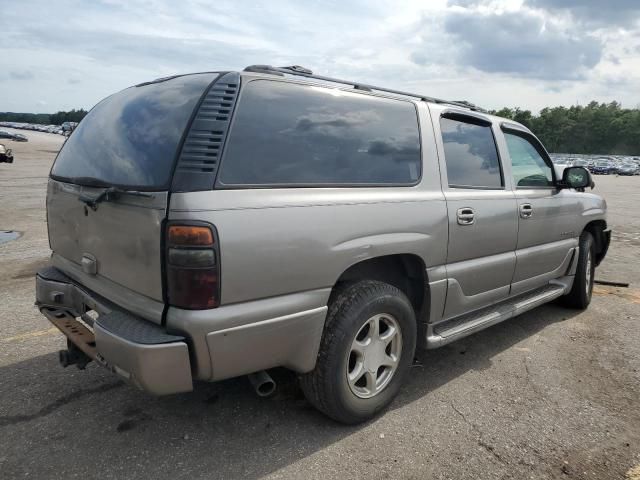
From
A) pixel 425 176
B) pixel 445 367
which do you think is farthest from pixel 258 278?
pixel 445 367

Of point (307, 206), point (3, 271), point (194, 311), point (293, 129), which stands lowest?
point (3, 271)

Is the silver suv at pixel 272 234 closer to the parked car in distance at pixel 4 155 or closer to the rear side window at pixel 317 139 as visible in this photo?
the rear side window at pixel 317 139

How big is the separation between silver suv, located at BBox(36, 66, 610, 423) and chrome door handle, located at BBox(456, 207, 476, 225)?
1 centimetres

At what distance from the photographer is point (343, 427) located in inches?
113

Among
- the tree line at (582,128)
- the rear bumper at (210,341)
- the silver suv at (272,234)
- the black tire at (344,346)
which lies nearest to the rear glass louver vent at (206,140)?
the silver suv at (272,234)

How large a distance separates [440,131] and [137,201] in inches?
80.3

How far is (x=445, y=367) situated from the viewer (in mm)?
3730

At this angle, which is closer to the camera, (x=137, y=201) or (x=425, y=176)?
(x=137, y=201)

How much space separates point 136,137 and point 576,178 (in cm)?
385

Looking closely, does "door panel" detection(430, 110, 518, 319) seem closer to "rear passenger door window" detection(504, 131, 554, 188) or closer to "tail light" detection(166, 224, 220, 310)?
"rear passenger door window" detection(504, 131, 554, 188)

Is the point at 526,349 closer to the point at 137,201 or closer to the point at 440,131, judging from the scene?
the point at 440,131

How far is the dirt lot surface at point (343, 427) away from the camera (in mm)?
2508

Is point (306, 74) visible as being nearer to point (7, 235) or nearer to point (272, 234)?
point (272, 234)

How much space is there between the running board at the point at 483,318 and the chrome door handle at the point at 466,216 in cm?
69
